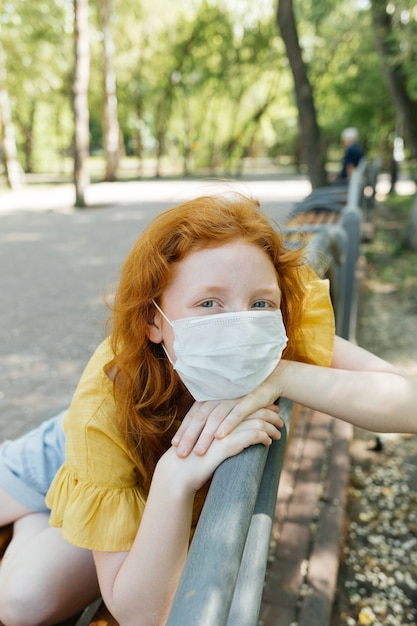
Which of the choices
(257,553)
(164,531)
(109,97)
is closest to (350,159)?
(164,531)

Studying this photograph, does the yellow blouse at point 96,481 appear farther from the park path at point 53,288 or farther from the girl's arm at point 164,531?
the park path at point 53,288

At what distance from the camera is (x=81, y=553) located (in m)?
1.59

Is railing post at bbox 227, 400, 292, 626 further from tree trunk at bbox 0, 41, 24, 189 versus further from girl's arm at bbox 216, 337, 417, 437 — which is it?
tree trunk at bbox 0, 41, 24, 189

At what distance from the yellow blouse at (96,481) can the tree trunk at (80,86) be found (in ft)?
43.6

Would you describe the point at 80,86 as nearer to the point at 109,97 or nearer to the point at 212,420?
the point at 109,97

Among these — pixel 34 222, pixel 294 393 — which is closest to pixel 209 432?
pixel 294 393

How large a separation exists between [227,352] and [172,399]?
0.30 metres

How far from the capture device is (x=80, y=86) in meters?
13.5

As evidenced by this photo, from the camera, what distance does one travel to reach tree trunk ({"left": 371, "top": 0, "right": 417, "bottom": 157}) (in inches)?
325

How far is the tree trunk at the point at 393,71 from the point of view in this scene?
825 cm

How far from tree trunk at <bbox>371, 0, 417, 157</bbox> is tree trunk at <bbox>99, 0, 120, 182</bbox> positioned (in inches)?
554

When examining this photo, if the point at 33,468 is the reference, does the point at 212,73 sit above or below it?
above

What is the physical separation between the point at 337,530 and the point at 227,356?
1740 millimetres

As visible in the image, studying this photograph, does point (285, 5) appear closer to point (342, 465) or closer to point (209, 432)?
point (342, 465)
